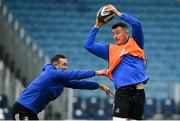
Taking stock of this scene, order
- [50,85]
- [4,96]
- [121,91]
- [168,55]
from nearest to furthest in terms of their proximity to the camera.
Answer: [121,91]
[50,85]
[4,96]
[168,55]

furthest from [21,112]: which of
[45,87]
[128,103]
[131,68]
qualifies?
[131,68]

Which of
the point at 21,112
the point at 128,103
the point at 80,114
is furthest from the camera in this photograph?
the point at 80,114

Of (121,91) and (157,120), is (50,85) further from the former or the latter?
(157,120)

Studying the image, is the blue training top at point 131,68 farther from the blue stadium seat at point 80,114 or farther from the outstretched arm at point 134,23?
the blue stadium seat at point 80,114

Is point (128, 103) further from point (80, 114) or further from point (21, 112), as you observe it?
point (80, 114)

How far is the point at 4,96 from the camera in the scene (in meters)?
14.1

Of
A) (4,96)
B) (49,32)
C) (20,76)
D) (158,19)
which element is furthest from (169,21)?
(4,96)

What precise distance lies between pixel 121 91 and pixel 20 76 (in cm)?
914

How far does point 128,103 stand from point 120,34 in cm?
76

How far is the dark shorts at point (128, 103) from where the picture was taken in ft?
23.6

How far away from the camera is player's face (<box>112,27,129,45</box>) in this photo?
7.29 metres

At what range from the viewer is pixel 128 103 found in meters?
7.22

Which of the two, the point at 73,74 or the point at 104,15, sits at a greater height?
the point at 104,15

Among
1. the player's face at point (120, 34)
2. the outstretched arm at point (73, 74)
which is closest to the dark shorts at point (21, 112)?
the outstretched arm at point (73, 74)
